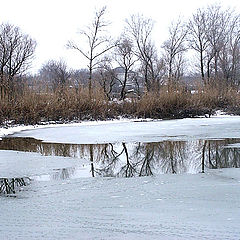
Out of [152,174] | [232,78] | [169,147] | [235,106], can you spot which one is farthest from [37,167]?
[232,78]

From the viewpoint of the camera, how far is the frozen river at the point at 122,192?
16.1 ft

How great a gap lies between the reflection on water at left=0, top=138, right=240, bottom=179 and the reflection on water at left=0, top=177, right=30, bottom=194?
753 millimetres

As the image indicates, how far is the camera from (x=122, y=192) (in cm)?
680

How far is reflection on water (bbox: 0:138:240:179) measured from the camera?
29.6 feet

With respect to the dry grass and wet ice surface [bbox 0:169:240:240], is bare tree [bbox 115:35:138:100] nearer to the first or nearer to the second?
the dry grass

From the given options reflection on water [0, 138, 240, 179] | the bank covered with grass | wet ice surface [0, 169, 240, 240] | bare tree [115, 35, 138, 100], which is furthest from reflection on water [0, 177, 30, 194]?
bare tree [115, 35, 138, 100]

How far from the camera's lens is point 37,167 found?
9305 mm

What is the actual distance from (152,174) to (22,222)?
153 inches

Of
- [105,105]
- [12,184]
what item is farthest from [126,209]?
[105,105]

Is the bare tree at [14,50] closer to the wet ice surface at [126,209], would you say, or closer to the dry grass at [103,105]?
the dry grass at [103,105]

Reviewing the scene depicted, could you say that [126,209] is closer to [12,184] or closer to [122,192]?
[122,192]

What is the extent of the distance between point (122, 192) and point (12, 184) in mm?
2375

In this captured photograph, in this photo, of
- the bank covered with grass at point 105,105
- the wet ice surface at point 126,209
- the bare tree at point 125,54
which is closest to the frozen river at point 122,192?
the wet ice surface at point 126,209

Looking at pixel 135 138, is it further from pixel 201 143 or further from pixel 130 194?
pixel 130 194
